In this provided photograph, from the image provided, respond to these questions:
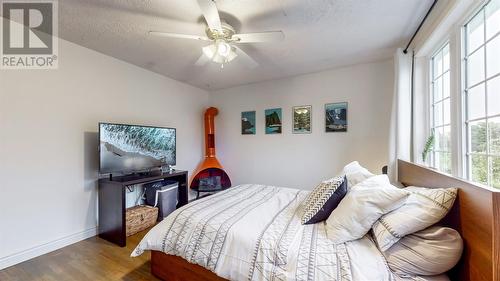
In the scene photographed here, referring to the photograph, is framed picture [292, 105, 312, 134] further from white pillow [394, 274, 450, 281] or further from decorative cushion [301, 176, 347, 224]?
white pillow [394, 274, 450, 281]

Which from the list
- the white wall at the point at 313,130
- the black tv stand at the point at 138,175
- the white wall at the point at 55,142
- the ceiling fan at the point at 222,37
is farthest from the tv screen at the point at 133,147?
the ceiling fan at the point at 222,37

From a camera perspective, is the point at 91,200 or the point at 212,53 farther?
the point at 91,200

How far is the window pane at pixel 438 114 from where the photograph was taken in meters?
2.01

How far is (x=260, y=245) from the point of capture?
126 cm

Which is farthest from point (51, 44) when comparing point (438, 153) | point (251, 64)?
point (438, 153)

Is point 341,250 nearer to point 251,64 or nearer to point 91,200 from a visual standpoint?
point 251,64

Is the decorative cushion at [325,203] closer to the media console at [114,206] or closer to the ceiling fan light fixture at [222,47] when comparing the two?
the ceiling fan light fixture at [222,47]

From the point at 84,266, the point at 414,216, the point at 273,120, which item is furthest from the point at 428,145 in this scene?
the point at 84,266

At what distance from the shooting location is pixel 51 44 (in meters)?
2.24

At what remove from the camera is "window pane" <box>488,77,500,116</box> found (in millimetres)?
1199

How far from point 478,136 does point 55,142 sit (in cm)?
371

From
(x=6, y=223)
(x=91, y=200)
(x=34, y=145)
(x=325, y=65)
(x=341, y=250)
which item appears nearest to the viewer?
(x=341, y=250)

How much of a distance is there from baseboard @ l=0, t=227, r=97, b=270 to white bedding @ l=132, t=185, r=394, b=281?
1.35m

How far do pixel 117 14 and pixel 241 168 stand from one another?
2.92 meters
